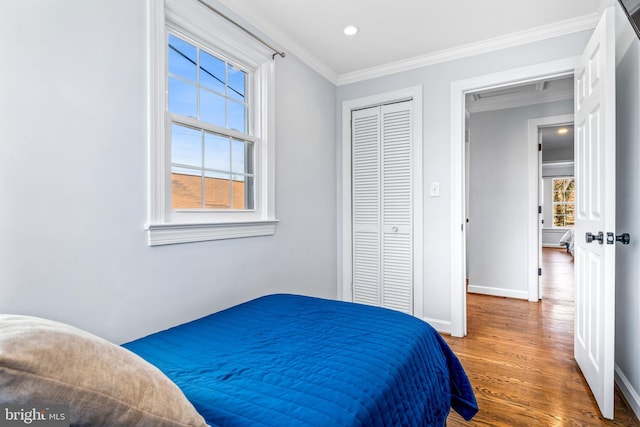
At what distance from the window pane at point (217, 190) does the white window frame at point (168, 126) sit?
2.2 inches

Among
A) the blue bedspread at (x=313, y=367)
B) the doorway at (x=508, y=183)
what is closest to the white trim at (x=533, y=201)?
the doorway at (x=508, y=183)

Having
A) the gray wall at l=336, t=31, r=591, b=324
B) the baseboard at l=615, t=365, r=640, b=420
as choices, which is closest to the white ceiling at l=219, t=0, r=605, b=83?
the gray wall at l=336, t=31, r=591, b=324

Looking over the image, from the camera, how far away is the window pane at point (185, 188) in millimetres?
1924

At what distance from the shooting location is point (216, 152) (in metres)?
2.19

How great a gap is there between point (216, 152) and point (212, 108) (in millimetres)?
290

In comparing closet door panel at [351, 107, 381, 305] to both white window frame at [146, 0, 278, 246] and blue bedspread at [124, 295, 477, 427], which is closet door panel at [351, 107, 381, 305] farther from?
blue bedspread at [124, 295, 477, 427]

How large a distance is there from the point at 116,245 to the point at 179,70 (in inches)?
43.4

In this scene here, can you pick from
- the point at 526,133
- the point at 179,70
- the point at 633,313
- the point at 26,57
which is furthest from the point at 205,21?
the point at 526,133

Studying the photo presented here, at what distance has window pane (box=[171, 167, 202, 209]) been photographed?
1.92 m

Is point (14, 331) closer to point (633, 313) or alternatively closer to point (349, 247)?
point (633, 313)

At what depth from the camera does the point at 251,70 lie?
249cm

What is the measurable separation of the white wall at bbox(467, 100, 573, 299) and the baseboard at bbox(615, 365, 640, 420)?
2215mm

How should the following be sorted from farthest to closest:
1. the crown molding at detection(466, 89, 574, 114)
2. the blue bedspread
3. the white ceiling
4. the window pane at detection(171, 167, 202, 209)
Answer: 1. the crown molding at detection(466, 89, 574, 114)
2. the white ceiling
3. the window pane at detection(171, 167, 202, 209)
4. the blue bedspread

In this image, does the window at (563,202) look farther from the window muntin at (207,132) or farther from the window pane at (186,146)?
the window pane at (186,146)
